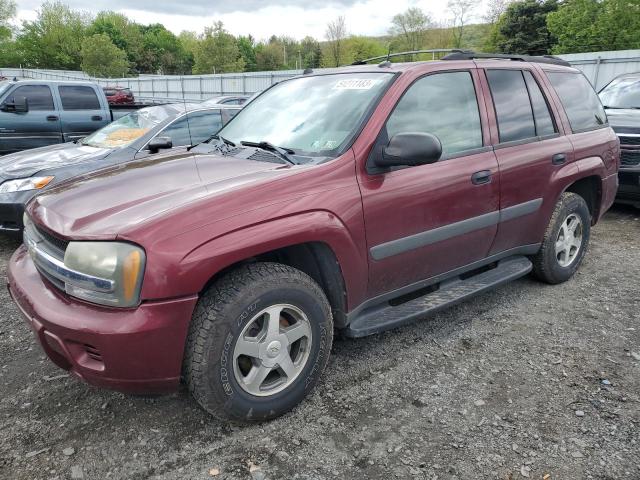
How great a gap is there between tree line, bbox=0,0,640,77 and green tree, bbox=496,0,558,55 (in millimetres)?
77

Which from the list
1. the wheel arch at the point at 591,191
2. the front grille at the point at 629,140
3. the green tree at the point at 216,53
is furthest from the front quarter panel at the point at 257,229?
the green tree at the point at 216,53

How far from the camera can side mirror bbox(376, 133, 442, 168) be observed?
102 inches

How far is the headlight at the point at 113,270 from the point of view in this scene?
6.55ft

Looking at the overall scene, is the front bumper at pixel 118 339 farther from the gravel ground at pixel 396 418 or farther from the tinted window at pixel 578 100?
the tinted window at pixel 578 100

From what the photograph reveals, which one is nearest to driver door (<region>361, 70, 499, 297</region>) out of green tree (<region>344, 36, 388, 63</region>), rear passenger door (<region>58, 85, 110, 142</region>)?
rear passenger door (<region>58, 85, 110, 142</region>)

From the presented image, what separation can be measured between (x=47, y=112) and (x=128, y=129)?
3.59m

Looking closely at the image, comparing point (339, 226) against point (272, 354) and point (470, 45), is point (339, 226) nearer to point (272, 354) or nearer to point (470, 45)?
point (272, 354)

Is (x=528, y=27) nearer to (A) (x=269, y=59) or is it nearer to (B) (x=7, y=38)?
(A) (x=269, y=59)

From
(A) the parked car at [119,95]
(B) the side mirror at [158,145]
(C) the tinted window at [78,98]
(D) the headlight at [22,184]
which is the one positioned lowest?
(D) the headlight at [22,184]

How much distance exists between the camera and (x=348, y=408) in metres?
2.61

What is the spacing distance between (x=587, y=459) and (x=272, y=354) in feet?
5.01

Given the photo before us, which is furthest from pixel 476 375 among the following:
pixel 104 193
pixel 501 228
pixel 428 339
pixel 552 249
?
pixel 104 193

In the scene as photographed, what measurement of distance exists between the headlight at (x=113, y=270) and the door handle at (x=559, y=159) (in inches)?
123

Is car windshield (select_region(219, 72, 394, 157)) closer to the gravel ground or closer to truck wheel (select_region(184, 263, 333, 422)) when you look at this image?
truck wheel (select_region(184, 263, 333, 422))
